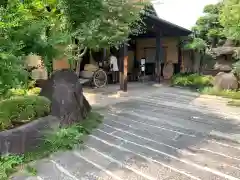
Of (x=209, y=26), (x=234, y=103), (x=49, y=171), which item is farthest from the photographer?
(x=209, y=26)

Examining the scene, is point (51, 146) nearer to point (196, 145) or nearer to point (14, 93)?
point (14, 93)

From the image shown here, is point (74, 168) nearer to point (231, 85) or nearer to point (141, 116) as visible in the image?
point (141, 116)

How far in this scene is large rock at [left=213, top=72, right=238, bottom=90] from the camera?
10.4 metres

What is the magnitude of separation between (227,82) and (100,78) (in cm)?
553

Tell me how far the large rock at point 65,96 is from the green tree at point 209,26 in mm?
10996

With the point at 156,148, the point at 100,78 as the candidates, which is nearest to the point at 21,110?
the point at 156,148

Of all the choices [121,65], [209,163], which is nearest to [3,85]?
[209,163]

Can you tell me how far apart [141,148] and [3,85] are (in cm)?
268

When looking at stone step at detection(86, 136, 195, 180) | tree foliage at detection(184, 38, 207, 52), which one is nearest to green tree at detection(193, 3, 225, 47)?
tree foliage at detection(184, 38, 207, 52)

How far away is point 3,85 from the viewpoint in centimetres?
419

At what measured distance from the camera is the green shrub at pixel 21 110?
4.73 m

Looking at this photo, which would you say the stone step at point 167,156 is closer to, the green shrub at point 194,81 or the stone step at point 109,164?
the stone step at point 109,164

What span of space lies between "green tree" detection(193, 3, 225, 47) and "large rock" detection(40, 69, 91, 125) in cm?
1100

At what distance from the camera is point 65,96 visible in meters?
5.82
